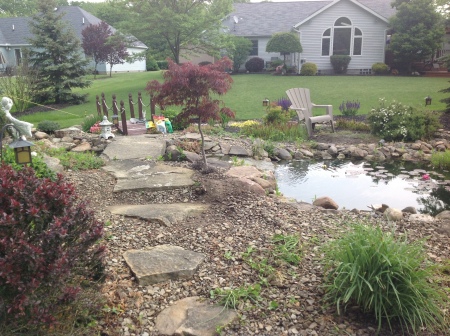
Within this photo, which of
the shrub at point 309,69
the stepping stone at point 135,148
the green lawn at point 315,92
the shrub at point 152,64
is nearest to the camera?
the stepping stone at point 135,148

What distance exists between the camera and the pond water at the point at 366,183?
17.4 feet

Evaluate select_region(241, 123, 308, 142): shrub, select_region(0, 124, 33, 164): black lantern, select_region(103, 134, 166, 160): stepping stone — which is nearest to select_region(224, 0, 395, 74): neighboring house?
select_region(241, 123, 308, 142): shrub

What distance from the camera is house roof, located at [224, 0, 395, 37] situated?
2555 centimetres

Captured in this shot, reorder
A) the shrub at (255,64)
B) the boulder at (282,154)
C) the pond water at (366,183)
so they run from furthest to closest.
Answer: the shrub at (255,64), the boulder at (282,154), the pond water at (366,183)

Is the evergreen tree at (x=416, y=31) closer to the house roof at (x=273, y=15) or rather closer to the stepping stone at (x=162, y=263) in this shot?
the house roof at (x=273, y=15)

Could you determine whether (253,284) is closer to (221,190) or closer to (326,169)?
(221,190)

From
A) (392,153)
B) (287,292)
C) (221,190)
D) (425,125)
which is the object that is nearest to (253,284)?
(287,292)

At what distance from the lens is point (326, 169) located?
6938 millimetres

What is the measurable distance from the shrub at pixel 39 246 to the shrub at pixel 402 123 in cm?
769

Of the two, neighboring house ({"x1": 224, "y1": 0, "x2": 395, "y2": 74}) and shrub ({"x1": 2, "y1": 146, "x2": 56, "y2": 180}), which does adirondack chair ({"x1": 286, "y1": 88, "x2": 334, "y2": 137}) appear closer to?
shrub ({"x1": 2, "y1": 146, "x2": 56, "y2": 180})

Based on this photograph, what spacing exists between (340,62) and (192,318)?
22.3 m

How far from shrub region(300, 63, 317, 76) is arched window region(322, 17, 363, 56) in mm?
1798

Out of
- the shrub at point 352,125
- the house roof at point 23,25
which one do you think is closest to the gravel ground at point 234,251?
the shrub at point 352,125

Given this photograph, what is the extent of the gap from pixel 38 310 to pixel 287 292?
4.70 ft
